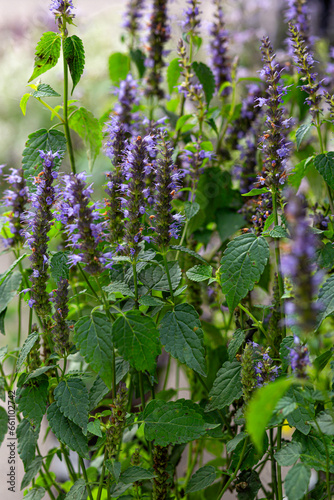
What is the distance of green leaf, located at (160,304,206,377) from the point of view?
0.64 meters

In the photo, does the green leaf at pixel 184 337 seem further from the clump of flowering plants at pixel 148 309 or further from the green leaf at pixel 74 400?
the green leaf at pixel 74 400

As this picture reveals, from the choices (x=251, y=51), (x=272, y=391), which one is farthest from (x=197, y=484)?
(x=251, y=51)

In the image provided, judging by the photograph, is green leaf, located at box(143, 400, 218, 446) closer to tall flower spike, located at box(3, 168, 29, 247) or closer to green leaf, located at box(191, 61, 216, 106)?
tall flower spike, located at box(3, 168, 29, 247)

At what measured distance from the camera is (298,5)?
101 centimetres

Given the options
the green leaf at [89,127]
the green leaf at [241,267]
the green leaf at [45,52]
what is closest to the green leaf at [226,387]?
the green leaf at [241,267]

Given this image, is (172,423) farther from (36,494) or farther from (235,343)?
(36,494)

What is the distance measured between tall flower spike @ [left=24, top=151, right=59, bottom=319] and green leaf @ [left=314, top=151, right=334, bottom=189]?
0.35 metres

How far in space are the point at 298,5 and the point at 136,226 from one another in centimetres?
62

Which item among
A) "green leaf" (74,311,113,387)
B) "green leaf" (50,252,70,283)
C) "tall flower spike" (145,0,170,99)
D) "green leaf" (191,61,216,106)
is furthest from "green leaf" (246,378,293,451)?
"tall flower spike" (145,0,170,99)

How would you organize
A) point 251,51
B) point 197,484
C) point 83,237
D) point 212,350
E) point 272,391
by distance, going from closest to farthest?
point 272,391 → point 83,237 → point 197,484 → point 212,350 → point 251,51

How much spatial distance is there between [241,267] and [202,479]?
0.30 metres

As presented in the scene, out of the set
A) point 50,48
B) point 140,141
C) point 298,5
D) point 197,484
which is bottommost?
point 197,484

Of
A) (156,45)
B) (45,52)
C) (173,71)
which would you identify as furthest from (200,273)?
(156,45)

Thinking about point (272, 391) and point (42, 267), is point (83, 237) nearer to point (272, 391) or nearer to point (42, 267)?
point (42, 267)
